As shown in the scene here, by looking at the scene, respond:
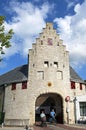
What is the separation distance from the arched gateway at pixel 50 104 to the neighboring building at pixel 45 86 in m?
0.14

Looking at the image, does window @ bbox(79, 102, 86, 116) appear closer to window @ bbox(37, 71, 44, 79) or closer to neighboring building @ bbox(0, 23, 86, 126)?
neighboring building @ bbox(0, 23, 86, 126)

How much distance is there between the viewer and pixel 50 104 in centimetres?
4322

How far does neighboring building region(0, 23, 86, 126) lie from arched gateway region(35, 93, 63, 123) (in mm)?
139

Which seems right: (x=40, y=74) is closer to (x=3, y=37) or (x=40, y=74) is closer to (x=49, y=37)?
(x=49, y=37)

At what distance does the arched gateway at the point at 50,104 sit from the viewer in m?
34.3

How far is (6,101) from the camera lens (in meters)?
34.9

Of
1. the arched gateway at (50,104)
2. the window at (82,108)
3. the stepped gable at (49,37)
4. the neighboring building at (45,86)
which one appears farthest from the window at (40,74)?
the window at (82,108)

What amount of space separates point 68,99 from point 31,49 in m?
9.00

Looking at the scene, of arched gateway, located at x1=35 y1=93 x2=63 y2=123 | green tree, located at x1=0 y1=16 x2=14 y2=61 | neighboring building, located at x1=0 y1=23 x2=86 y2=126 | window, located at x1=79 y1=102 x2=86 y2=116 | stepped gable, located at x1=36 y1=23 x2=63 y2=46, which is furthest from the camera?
stepped gable, located at x1=36 y1=23 x2=63 y2=46

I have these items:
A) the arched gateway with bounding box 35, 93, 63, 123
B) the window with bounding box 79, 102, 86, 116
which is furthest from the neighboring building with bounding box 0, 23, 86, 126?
the arched gateway with bounding box 35, 93, 63, 123

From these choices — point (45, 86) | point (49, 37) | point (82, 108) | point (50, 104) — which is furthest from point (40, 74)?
point (50, 104)

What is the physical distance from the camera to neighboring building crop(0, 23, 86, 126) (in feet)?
107

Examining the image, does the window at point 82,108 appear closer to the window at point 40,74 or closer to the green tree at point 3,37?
the window at point 40,74

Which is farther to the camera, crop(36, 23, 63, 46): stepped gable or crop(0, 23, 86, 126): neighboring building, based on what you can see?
crop(36, 23, 63, 46): stepped gable
